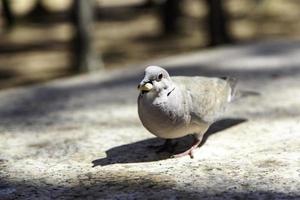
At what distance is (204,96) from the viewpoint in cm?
336

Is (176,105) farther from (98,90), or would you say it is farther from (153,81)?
(98,90)

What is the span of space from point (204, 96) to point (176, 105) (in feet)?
1.18

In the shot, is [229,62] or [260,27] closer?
[229,62]

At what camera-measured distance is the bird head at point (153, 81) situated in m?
2.91

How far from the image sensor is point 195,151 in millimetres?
3414

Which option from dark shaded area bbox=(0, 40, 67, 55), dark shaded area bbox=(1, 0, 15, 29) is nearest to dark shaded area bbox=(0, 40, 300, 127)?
dark shaded area bbox=(0, 40, 67, 55)

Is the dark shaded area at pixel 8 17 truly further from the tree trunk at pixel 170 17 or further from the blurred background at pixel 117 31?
the tree trunk at pixel 170 17

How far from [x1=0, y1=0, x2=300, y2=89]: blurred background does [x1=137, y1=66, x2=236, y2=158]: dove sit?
553 centimetres

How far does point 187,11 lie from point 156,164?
13.6 metres

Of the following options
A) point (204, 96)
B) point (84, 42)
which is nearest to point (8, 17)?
point (84, 42)

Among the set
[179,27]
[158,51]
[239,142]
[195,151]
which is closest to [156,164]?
[195,151]

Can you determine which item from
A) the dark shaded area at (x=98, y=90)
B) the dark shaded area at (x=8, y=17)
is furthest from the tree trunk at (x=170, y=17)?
the dark shaded area at (x=98, y=90)

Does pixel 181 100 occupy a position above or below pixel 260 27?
above

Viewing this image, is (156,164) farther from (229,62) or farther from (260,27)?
(260,27)
